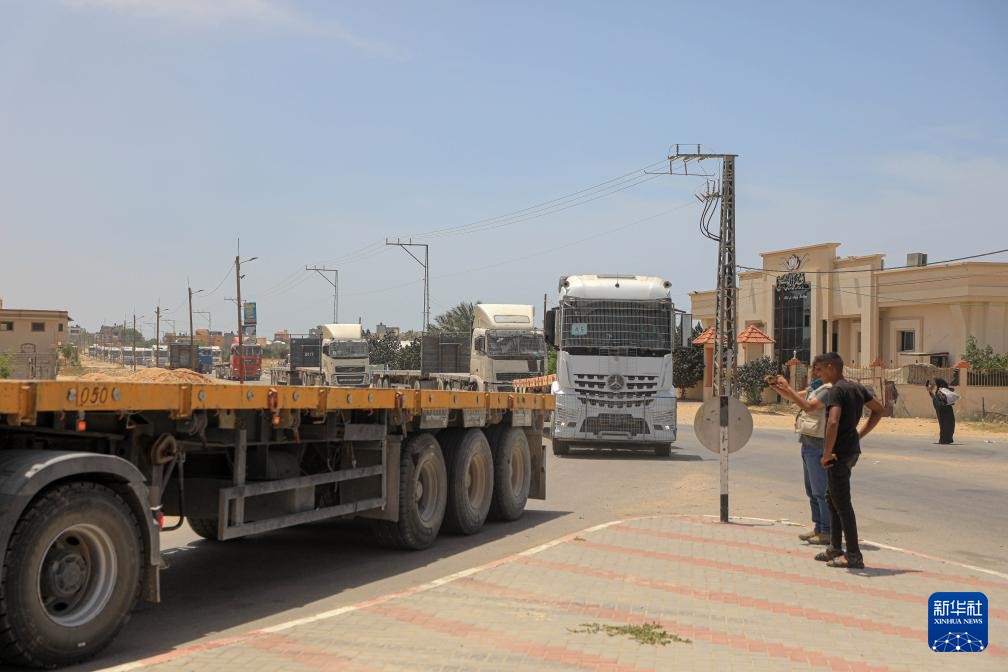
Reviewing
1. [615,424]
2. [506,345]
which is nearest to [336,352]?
[506,345]

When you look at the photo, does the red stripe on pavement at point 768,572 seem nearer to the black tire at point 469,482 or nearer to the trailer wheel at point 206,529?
the black tire at point 469,482

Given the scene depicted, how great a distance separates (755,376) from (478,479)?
43.6 m

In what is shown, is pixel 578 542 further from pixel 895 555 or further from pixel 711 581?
pixel 895 555

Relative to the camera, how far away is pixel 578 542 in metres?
9.98

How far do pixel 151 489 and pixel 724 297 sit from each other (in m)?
18.2

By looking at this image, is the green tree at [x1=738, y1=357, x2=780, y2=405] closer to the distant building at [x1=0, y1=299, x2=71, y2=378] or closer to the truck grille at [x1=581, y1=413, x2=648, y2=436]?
the truck grille at [x1=581, y1=413, x2=648, y2=436]

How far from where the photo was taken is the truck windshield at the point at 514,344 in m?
35.4

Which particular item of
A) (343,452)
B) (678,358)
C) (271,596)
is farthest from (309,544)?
(678,358)

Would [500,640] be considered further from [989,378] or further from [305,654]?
[989,378]

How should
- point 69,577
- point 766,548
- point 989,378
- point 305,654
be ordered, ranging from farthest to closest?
point 989,378 < point 766,548 < point 305,654 < point 69,577

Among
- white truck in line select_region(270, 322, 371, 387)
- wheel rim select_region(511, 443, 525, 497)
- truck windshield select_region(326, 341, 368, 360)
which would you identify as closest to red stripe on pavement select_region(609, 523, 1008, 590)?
wheel rim select_region(511, 443, 525, 497)

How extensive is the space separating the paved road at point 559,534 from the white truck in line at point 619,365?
793 millimetres

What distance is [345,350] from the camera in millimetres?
46844

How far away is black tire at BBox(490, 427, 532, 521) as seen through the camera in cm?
1212
